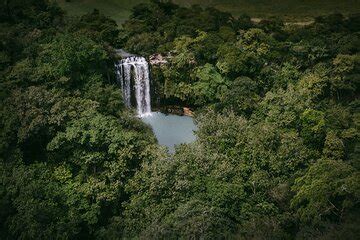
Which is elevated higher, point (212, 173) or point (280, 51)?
point (280, 51)

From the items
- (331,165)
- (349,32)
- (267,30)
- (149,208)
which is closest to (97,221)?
(149,208)

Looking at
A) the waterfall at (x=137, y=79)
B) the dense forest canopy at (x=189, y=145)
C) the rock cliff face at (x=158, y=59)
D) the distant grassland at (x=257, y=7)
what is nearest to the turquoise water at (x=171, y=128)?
the waterfall at (x=137, y=79)

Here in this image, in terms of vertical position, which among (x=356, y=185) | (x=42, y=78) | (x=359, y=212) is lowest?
(x=359, y=212)

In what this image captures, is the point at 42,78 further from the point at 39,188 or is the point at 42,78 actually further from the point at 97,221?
the point at 97,221

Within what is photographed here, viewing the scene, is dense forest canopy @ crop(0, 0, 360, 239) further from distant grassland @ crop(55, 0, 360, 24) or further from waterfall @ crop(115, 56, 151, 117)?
distant grassland @ crop(55, 0, 360, 24)

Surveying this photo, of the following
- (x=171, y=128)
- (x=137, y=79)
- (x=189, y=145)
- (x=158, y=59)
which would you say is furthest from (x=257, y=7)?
(x=189, y=145)

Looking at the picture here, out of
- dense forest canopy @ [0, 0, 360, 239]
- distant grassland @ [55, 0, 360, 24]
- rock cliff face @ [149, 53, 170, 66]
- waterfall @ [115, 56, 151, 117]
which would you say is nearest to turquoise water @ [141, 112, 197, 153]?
waterfall @ [115, 56, 151, 117]
